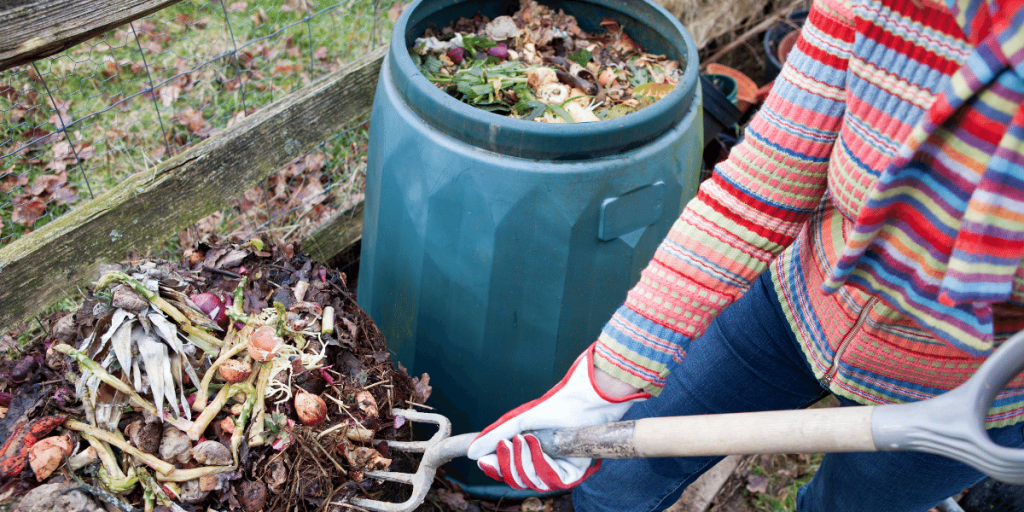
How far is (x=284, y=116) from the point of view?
6.27ft

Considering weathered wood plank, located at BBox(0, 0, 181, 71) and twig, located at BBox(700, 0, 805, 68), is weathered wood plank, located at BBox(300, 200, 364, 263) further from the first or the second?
twig, located at BBox(700, 0, 805, 68)

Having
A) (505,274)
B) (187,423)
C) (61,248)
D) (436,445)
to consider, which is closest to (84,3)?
(61,248)

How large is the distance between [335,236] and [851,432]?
1.76 m

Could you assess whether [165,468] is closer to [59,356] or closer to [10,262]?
[59,356]

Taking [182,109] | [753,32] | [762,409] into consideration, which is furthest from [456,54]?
[753,32]

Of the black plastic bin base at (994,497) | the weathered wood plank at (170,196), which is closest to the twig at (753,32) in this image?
the weathered wood plank at (170,196)

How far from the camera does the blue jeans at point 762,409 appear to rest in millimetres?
1250

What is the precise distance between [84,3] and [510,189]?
82cm

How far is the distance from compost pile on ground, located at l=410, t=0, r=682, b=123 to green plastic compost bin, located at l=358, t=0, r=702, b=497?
0.06 meters

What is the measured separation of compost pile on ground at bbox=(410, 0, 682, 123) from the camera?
5.13 feet

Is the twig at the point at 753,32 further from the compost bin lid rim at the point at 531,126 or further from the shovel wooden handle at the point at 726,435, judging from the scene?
the shovel wooden handle at the point at 726,435

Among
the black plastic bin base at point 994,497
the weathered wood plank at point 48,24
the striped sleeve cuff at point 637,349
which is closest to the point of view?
the striped sleeve cuff at point 637,349

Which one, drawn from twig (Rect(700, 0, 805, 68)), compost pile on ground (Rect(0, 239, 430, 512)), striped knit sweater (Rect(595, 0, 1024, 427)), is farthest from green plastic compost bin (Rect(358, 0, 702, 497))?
twig (Rect(700, 0, 805, 68))

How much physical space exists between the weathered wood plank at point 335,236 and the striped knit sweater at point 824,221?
1384 millimetres
